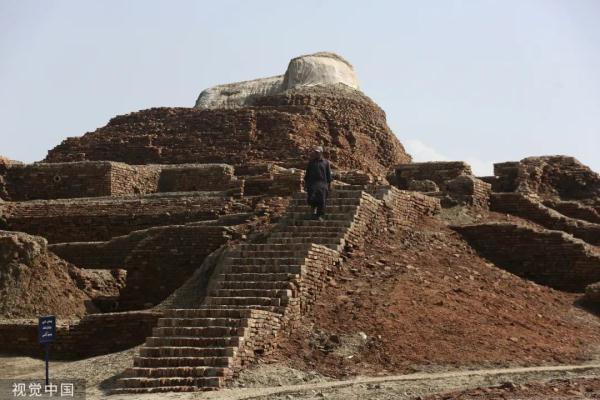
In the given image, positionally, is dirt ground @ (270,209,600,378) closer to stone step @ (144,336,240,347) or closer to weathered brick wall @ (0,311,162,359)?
stone step @ (144,336,240,347)

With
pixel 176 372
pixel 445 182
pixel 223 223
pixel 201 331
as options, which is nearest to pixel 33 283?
pixel 223 223

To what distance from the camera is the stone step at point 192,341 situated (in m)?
21.1

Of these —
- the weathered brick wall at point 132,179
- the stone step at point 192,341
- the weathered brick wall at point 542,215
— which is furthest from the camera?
the weathered brick wall at point 132,179

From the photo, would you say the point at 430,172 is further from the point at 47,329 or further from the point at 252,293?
the point at 47,329

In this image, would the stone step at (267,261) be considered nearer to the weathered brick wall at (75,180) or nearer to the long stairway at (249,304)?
the long stairway at (249,304)

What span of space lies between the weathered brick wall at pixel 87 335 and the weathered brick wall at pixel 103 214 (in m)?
7.63

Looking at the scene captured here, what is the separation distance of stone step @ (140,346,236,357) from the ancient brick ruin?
2 cm

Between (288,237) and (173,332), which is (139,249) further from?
(173,332)

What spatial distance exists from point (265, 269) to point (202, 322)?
2100 millimetres

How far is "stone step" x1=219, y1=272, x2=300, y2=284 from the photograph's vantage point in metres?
22.9

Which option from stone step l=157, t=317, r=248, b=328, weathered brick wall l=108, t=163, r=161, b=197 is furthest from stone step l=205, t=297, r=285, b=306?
weathered brick wall l=108, t=163, r=161, b=197

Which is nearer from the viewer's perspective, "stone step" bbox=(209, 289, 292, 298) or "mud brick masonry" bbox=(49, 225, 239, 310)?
"stone step" bbox=(209, 289, 292, 298)

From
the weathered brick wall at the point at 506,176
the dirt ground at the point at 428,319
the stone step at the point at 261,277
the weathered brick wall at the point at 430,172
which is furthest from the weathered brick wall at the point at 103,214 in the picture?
the stone step at the point at 261,277

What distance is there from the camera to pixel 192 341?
2139cm
